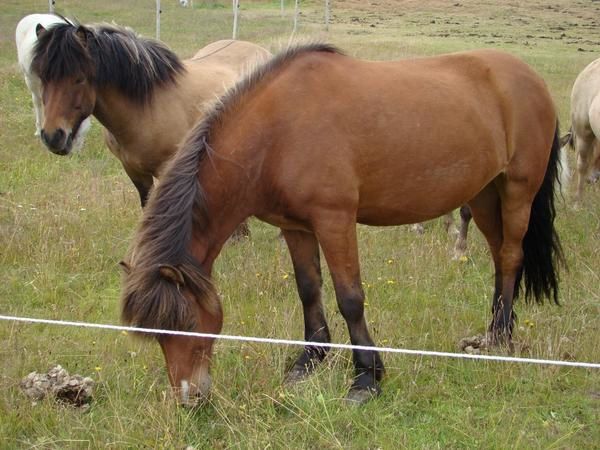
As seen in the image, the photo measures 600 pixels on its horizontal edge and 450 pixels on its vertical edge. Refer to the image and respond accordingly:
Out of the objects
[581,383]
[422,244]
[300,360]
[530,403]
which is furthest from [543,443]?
→ [422,244]

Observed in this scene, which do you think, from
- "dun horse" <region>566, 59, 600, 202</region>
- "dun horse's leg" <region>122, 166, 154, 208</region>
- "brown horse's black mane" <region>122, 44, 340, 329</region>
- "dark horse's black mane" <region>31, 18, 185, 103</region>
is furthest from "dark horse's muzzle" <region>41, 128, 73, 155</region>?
"dun horse" <region>566, 59, 600, 202</region>

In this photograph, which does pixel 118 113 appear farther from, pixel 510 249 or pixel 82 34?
pixel 510 249

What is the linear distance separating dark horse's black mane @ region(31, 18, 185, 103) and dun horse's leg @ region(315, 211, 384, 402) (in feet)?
8.76

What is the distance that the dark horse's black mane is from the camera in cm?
528

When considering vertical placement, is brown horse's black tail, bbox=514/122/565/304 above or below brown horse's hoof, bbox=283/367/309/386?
above

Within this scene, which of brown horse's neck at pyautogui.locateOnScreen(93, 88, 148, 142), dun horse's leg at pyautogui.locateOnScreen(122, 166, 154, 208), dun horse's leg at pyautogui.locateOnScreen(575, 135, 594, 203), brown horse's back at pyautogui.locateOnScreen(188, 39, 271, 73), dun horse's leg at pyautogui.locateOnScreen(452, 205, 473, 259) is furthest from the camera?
dun horse's leg at pyautogui.locateOnScreen(575, 135, 594, 203)

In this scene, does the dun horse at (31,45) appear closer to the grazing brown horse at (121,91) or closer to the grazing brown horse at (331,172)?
the grazing brown horse at (121,91)

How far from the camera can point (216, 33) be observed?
77.2 ft

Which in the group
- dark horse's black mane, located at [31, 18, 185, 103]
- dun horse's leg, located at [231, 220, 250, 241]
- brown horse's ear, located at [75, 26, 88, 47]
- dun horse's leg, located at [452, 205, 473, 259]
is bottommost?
dun horse's leg, located at [231, 220, 250, 241]

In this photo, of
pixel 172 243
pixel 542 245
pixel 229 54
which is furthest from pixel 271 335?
pixel 229 54

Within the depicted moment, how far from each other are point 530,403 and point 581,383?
0.42m

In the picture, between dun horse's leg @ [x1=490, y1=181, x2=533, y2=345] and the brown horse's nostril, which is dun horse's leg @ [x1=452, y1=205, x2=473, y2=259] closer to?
dun horse's leg @ [x1=490, y1=181, x2=533, y2=345]

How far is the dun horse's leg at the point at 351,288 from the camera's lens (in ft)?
12.4

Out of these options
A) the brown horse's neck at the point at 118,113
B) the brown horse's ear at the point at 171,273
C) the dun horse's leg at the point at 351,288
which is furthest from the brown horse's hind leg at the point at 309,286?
the brown horse's neck at the point at 118,113
